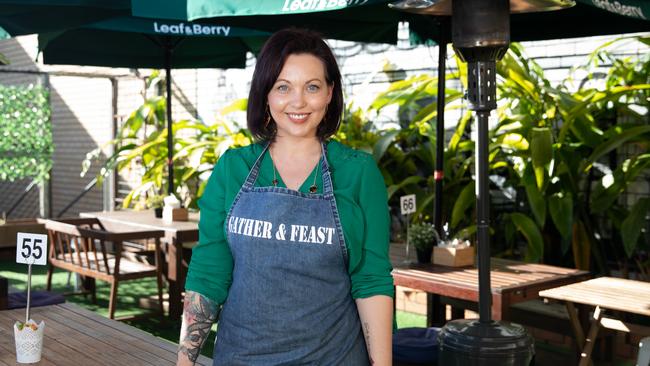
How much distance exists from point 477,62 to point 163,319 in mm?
3688

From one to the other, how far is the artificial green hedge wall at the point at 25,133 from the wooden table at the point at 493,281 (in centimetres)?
610

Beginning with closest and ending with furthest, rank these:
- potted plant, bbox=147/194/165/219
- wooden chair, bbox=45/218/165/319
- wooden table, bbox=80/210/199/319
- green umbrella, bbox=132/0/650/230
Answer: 1. green umbrella, bbox=132/0/650/230
2. wooden chair, bbox=45/218/165/319
3. wooden table, bbox=80/210/199/319
4. potted plant, bbox=147/194/165/219

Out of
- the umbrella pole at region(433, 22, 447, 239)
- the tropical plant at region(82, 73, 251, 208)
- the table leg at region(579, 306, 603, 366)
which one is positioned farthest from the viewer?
the tropical plant at region(82, 73, 251, 208)

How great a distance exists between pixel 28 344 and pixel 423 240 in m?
2.18

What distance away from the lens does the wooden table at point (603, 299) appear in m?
3.43

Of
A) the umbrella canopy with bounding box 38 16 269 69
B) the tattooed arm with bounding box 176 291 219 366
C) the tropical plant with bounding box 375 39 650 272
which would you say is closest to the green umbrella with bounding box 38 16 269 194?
the umbrella canopy with bounding box 38 16 269 69

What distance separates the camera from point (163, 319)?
5922 mm

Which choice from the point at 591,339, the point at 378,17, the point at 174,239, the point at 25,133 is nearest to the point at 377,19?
the point at 378,17

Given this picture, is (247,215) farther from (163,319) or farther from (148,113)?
(148,113)

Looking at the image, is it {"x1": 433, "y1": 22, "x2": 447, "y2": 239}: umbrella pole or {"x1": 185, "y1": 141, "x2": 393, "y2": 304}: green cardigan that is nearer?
{"x1": 185, "y1": 141, "x2": 393, "y2": 304}: green cardigan

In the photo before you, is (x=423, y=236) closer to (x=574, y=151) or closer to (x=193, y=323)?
(x=574, y=151)

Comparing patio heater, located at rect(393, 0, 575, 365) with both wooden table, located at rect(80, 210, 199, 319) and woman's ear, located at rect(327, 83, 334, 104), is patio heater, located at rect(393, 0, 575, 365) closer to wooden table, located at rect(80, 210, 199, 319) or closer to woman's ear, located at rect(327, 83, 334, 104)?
woman's ear, located at rect(327, 83, 334, 104)

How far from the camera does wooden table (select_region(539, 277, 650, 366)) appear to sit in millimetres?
3430

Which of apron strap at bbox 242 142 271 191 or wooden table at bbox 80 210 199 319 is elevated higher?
apron strap at bbox 242 142 271 191
